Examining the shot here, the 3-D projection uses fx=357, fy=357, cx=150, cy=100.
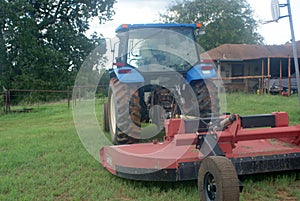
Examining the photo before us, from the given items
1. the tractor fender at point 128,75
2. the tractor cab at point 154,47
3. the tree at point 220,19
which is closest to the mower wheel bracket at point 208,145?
the tractor fender at point 128,75

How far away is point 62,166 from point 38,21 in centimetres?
2137

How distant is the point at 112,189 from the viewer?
3.71 metres

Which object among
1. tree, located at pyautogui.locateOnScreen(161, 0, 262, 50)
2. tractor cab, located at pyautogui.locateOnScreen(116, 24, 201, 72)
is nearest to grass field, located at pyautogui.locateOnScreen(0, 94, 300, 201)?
tractor cab, located at pyautogui.locateOnScreen(116, 24, 201, 72)

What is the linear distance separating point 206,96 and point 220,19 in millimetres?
27537

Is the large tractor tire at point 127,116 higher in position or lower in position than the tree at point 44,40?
lower

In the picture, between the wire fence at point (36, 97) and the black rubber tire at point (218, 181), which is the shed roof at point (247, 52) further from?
the black rubber tire at point (218, 181)

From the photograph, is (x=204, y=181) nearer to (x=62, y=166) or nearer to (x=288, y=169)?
(x=288, y=169)

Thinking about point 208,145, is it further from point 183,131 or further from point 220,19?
point 220,19

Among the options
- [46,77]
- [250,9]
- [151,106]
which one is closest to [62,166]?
[151,106]

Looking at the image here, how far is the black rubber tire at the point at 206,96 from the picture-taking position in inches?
221

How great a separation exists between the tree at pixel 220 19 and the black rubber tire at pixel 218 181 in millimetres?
28806

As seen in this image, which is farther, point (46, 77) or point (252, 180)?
point (46, 77)

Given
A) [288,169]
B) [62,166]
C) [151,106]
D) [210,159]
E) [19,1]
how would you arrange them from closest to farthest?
[210,159], [288,169], [62,166], [151,106], [19,1]

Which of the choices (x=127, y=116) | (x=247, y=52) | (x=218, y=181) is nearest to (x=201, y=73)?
(x=127, y=116)
